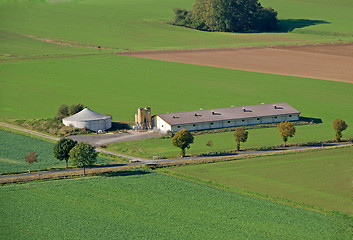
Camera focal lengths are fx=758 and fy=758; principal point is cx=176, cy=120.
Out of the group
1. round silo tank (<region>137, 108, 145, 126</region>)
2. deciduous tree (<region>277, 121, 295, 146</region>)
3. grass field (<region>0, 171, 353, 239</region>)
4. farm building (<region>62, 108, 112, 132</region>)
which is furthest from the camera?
round silo tank (<region>137, 108, 145, 126</region>)

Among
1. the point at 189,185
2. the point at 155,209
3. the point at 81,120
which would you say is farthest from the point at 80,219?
the point at 81,120

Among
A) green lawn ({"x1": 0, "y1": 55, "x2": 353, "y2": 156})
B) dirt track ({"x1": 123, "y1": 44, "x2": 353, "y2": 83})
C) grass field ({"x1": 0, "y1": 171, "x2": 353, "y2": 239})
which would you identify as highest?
dirt track ({"x1": 123, "y1": 44, "x2": 353, "y2": 83})

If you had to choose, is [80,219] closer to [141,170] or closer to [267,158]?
[141,170]

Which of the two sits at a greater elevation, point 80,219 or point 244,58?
point 244,58

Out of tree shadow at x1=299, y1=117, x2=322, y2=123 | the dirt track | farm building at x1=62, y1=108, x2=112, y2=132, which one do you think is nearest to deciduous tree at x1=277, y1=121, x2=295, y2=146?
tree shadow at x1=299, y1=117, x2=322, y2=123

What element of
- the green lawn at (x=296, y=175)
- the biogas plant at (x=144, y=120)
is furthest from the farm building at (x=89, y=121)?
the green lawn at (x=296, y=175)

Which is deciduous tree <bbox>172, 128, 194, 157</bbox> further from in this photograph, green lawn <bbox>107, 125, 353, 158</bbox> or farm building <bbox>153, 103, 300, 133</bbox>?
farm building <bbox>153, 103, 300, 133</bbox>
